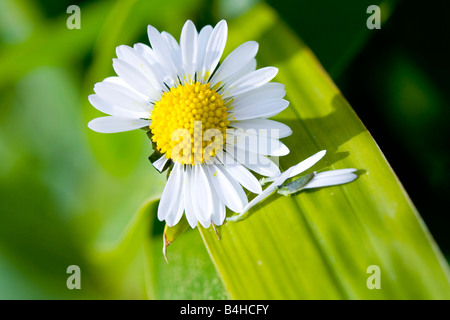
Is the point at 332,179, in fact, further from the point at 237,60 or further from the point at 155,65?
the point at 155,65

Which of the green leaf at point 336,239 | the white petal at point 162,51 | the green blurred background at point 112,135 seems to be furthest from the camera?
the green blurred background at point 112,135

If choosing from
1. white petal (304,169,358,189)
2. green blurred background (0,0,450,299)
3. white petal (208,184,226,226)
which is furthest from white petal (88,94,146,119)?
white petal (304,169,358,189)

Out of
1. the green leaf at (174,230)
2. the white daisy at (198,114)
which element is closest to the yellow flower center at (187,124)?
the white daisy at (198,114)

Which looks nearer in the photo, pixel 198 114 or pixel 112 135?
pixel 198 114

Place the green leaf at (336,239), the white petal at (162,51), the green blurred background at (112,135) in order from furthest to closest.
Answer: the green blurred background at (112,135)
the white petal at (162,51)
the green leaf at (336,239)

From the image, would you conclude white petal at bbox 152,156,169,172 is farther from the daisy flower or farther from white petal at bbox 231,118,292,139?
white petal at bbox 231,118,292,139

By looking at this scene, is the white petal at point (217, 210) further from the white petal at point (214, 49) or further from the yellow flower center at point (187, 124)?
the white petal at point (214, 49)

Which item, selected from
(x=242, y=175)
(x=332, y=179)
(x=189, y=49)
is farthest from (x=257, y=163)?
(x=189, y=49)
